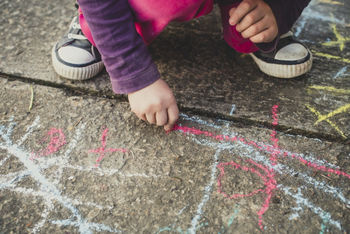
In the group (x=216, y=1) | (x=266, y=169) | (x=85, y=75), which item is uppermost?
(x=216, y=1)

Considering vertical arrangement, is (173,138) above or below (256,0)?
below

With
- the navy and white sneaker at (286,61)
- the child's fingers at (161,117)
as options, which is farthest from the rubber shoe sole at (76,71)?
the navy and white sneaker at (286,61)

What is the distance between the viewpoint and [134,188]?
867mm

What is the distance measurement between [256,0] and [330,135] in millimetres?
505

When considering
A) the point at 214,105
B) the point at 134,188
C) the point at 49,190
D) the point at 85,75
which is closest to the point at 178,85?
the point at 214,105

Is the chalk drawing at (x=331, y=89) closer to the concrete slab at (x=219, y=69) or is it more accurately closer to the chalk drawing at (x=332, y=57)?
the concrete slab at (x=219, y=69)

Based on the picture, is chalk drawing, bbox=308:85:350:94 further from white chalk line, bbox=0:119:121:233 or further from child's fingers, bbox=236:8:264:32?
white chalk line, bbox=0:119:121:233

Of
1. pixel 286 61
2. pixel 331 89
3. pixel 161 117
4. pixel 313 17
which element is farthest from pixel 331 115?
pixel 313 17

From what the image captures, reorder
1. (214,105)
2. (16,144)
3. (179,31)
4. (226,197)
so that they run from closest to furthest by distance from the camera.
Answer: (226,197), (16,144), (214,105), (179,31)

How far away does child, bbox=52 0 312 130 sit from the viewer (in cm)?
89

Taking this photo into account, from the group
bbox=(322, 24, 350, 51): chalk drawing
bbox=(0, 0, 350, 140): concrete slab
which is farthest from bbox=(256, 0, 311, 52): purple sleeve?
bbox=(322, 24, 350, 51): chalk drawing

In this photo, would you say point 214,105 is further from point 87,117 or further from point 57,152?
point 57,152

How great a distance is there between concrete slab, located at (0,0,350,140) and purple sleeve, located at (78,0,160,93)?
0.23 meters

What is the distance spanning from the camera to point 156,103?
92cm
